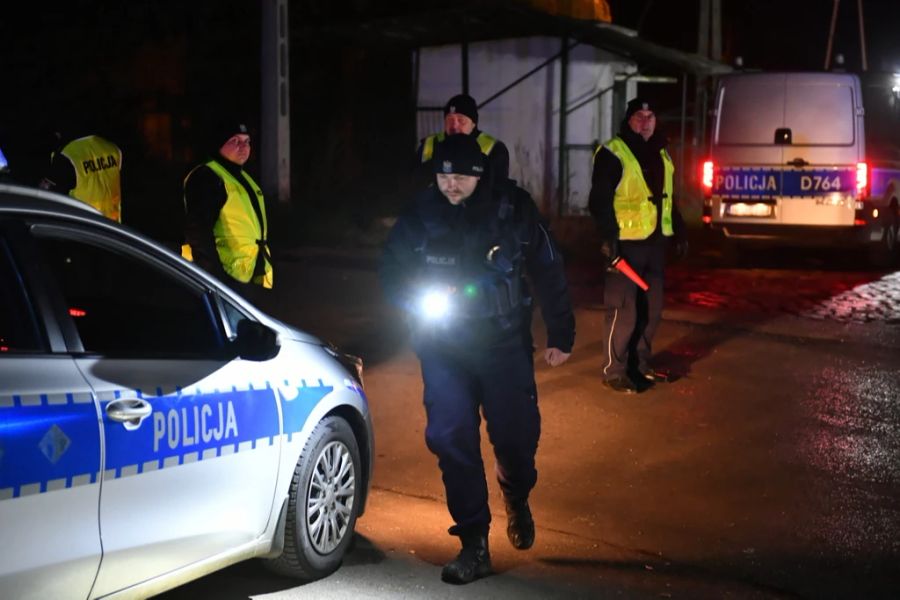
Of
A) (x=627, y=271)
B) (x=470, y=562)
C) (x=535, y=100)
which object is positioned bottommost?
(x=470, y=562)

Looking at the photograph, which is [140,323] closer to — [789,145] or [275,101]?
[789,145]

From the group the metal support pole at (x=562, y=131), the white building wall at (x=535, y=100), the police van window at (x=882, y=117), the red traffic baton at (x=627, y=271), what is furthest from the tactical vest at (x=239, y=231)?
the white building wall at (x=535, y=100)

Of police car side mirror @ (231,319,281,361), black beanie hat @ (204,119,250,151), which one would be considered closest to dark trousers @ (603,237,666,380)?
black beanie hat @ (204,119,250,151)

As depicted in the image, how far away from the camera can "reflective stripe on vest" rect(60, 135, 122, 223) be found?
8766 millimetres

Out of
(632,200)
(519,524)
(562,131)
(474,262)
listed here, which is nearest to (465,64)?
(562,131)

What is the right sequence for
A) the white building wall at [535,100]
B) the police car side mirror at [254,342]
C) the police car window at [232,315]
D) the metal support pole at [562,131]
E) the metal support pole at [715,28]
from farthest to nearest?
the metal support pole at [715,28] < the white building wall at [535,100] < the metal support pole at [562,131] < the police car window at [232,315] < the police car side mirror at [254,342]

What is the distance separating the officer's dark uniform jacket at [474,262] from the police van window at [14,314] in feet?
5.53

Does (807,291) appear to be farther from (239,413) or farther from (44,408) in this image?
(44,408)

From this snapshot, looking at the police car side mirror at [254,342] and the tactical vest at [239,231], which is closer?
the police car side mirror at [254,342]

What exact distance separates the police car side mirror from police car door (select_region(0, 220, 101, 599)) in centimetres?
81

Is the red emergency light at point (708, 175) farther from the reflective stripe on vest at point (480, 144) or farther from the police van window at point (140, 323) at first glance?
the police van window at point (140, 323)

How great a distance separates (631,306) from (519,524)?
134 inches

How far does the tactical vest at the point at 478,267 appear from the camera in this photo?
4938 mm

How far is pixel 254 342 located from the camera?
4.51m
